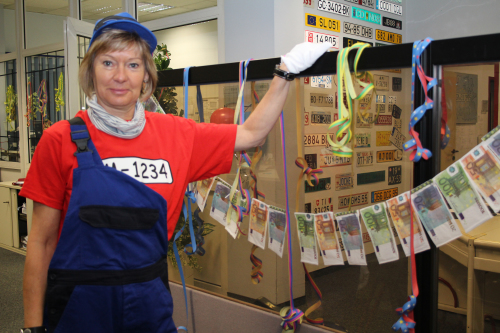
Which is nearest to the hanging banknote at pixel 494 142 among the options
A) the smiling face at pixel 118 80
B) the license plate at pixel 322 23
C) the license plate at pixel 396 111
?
the license plate at pixel 396 111

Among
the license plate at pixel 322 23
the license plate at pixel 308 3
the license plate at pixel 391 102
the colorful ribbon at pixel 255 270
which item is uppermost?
the license plate at pixel 308 3

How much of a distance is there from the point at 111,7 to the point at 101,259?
401 cm

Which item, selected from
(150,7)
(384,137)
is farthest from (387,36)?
(384,137)

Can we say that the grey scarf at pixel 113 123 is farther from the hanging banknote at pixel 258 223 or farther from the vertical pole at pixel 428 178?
the vertical pole at pixel 428 178

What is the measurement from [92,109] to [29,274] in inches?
19.0

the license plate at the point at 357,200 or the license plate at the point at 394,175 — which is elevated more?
the license plate at the point at 394,175

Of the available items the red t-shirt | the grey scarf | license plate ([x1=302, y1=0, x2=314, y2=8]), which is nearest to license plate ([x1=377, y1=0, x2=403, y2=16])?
license plate ([x1=302, y1=0, x2=314, y2=8])

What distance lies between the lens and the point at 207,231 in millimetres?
2029

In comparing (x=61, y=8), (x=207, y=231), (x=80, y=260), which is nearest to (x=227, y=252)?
(x=207, y=231)

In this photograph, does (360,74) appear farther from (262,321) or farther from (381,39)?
(381,39)

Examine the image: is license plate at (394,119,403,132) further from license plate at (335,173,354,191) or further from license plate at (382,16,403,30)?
license plate at (382,16,403,30)

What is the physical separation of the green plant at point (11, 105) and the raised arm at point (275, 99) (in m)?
5.15

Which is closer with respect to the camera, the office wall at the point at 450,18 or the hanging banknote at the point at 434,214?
the hanging banknote at the point at 434,214

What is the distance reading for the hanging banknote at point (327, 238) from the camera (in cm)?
131
